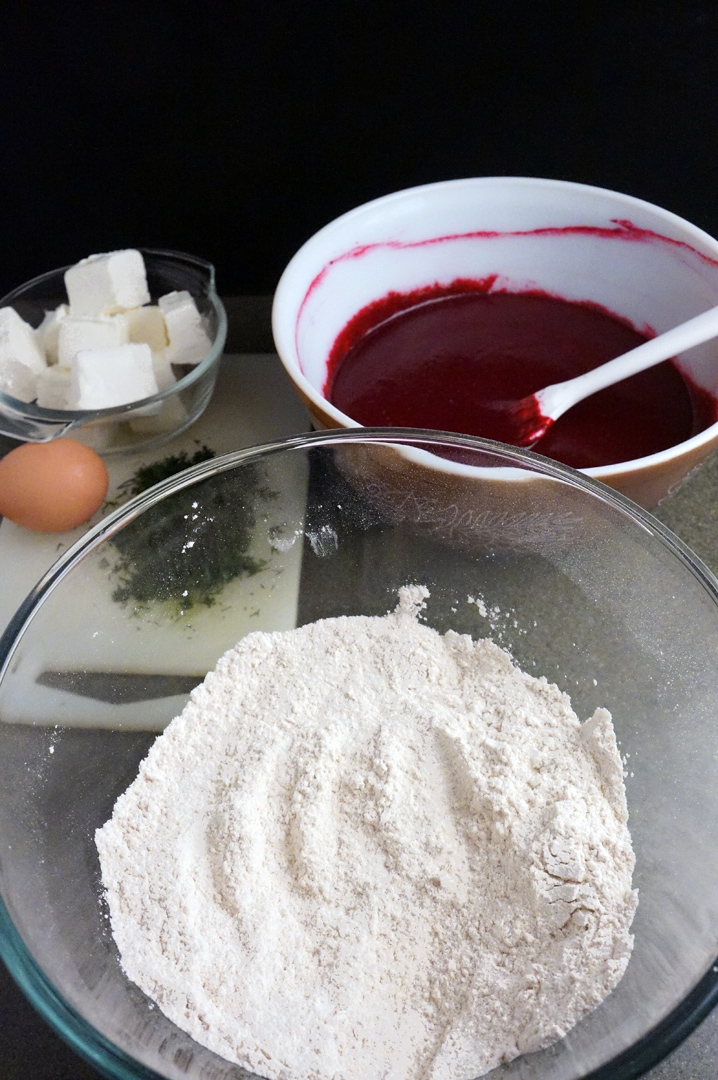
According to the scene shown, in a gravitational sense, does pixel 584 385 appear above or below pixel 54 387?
above

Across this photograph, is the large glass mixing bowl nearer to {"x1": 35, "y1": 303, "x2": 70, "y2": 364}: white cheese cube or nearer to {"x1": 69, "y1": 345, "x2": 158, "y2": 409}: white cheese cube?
{"x1": 69, "y1": 345, "x2": 158, "y2": 409}: white cheese cube

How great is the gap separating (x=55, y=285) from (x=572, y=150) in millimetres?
708

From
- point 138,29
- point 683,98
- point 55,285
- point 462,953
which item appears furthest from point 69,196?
point 462,953

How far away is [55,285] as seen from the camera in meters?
1.26

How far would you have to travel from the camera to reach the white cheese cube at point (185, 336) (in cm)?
118

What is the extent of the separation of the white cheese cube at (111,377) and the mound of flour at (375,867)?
42 cm

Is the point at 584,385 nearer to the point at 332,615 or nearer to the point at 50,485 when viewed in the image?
the point at 332,615

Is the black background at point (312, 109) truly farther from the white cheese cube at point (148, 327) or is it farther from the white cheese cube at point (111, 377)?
the white cheese cube at point (111, 377)

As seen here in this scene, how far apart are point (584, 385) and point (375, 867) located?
0.55 m

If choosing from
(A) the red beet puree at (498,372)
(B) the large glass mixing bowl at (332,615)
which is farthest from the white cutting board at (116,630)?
(A) the red beet puree at (498,372)

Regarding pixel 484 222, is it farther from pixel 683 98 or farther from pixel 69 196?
pixel 69 196

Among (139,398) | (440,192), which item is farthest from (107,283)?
(440,192)

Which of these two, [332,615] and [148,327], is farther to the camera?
[148,327]

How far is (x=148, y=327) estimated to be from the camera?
47.4 inches
